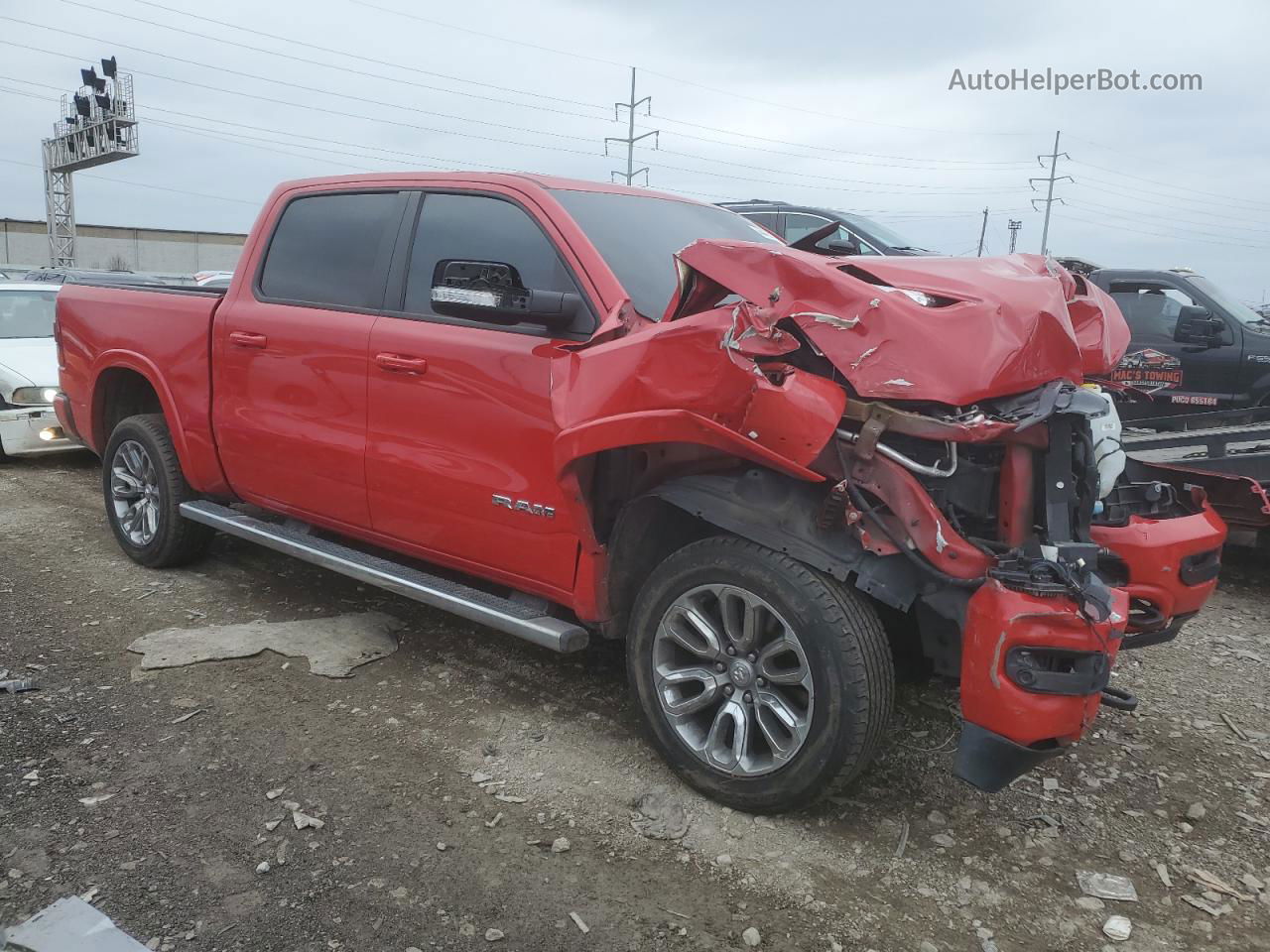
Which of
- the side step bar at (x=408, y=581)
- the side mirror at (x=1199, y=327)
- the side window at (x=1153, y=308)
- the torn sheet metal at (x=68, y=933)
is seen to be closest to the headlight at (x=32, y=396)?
the side step bar at (x=408, y=581)

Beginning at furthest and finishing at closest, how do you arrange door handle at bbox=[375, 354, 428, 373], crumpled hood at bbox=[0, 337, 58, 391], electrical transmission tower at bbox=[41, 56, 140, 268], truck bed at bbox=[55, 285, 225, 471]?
electrical transmission tower at bbox=[41, 56, 140, 268] < crumpled hood at bbox=[0, 337, 58, 391] < truck bed at bbox=[55, 285, 225, 471] < door handle at bbox=[375, 354, 428, 373]

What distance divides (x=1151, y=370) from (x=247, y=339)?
732 cm

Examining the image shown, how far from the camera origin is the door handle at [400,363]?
360 centimetres

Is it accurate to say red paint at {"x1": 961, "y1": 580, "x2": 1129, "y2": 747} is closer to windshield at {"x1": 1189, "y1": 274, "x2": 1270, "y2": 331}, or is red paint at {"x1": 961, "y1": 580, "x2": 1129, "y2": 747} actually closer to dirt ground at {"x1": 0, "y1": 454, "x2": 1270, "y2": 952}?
dirt ground at {"x1": 0, "y1": 454, "x2": 1270, "y2": 952}

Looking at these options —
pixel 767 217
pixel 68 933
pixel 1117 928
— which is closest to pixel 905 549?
pixel 1117 928

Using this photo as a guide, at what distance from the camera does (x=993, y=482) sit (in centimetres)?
277

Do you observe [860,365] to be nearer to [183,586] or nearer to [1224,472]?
[1224,472]

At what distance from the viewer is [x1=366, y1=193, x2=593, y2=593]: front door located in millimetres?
3303

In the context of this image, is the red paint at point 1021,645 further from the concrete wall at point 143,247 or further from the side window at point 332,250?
the concrete wall at point 143,247

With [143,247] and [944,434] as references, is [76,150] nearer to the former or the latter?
[143,247]

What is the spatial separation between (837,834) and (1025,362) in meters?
1.45

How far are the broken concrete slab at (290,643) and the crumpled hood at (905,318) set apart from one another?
2.24 m

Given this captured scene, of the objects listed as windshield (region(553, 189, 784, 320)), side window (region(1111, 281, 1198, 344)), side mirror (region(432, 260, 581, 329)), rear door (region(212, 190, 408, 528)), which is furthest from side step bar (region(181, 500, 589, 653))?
side window (region(1111, 281, 1198, 344))

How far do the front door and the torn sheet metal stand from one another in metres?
1.58
